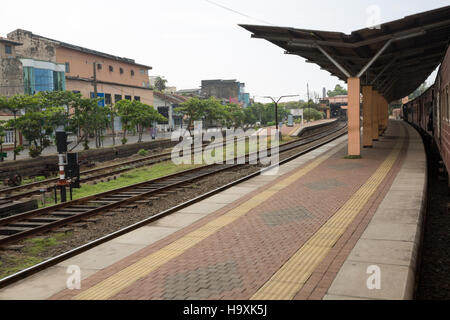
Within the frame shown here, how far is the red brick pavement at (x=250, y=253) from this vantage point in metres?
5.81

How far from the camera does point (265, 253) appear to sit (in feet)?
23.8

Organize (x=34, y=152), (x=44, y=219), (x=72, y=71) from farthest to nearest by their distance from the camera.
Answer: (x=72, y=71)
(x=34, y=152)
(x=44, y=219)

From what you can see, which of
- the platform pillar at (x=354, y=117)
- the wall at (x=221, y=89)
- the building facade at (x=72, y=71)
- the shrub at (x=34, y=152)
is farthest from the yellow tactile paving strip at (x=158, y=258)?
the wall at (x=221, y=89)

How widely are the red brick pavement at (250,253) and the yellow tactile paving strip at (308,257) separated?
110 mm

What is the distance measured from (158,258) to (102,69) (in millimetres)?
53836

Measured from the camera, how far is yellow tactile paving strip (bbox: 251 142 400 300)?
5.63 meters

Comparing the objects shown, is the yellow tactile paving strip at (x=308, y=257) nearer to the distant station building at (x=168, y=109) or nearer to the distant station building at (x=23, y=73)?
the distant station building at (x=23, y=73)

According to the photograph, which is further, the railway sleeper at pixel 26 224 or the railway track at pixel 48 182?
the railway track at pixel 48 182

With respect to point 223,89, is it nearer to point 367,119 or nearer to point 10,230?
point 367,119

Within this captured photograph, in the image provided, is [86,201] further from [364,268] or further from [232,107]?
[232,107]

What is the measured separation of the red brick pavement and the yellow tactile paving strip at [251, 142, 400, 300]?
11 cm

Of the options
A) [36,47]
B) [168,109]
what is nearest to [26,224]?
[36,47]
